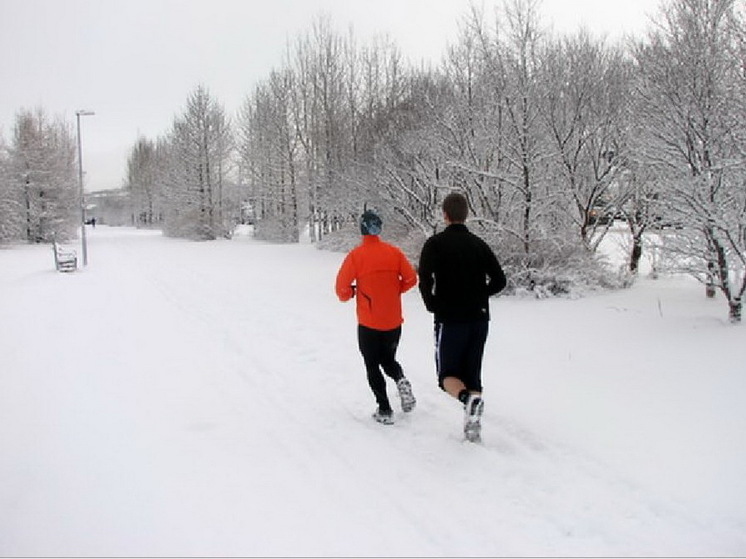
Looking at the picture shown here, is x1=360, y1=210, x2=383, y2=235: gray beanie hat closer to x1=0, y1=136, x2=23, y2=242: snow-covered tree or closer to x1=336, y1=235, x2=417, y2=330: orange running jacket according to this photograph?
x1=336, y1=235, x2=417, y2=330: orange running jacket

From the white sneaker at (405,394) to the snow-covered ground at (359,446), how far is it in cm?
10

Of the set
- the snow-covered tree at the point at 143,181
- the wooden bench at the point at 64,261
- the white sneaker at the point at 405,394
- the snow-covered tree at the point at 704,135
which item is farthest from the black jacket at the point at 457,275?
the snow-covered tree at the point at 143,181

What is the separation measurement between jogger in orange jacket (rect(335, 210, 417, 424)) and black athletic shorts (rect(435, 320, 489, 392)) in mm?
567

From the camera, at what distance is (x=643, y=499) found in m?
3.49

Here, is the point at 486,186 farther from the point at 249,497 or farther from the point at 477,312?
the point at 249,497

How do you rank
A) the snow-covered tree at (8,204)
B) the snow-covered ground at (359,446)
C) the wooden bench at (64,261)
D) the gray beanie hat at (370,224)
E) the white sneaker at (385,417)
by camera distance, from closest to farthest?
1. the snow-covered ground at (359,446)
2. the gray beanie hat at (370,224)
3. the white sneaker at (385,417)
4. the wooden bench at (64,261)
5. the snow-covered tree at (8,204)

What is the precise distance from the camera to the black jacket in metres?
4.19

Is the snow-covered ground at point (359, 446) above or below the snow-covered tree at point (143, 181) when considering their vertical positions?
below

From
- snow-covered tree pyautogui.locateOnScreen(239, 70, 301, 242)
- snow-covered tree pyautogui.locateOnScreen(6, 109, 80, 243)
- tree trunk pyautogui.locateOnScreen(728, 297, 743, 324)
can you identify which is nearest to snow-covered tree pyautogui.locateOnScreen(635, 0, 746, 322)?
tree trunk pyautogui.locateOnScreen(728, 297, 743, 324)

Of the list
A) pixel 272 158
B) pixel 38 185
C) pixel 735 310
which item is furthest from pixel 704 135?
pixel 38 185

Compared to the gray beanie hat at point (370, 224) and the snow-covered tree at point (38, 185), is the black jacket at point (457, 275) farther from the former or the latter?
the snow-covered tree at point (38, 185)

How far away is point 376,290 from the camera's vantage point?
15.3 feet

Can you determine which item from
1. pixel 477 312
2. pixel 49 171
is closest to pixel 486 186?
pixel 477 312

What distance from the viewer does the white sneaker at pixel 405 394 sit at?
16.2ft
